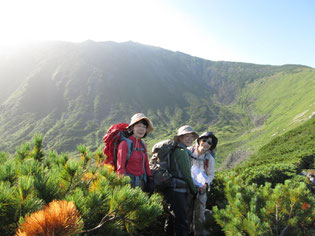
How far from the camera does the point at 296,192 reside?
309cm

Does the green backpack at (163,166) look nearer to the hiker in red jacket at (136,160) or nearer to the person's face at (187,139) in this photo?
the hiker in red jacket at (136,160)

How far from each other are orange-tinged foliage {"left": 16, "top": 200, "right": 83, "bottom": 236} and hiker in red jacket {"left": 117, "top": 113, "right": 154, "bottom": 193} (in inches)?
79.8

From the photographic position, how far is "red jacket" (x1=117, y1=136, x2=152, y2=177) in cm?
322

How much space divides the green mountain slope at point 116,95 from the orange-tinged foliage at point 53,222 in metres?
90.4

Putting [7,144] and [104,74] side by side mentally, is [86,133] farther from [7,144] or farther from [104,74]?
[104,74]

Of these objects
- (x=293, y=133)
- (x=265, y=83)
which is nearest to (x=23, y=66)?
(x=293, y=133)

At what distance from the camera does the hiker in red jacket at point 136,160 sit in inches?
129

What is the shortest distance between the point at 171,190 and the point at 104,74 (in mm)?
161842

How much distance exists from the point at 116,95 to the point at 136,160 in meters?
145

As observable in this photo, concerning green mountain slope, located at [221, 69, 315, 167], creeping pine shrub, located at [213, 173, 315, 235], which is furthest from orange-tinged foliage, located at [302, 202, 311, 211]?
green mountain slope, located at [221, 69, 315, 167]

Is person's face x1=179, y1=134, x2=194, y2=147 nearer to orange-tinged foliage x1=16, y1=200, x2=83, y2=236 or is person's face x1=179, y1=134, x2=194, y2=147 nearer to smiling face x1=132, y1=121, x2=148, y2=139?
smiling face x1=132, y1=121, x2=148, y2=139

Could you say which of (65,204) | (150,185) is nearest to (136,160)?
(150,185)

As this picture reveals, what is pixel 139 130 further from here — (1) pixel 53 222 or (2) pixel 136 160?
(1) pixel 53 222

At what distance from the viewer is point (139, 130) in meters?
3.69
